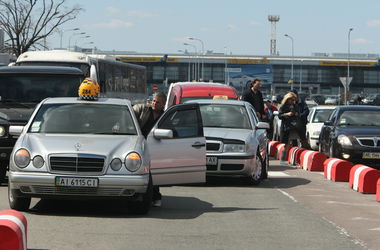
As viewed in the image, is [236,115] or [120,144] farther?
[236,115]

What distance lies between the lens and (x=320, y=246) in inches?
348

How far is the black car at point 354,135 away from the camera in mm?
19000

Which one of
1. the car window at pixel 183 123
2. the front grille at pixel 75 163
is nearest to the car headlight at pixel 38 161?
the front grille at pixel 75 163

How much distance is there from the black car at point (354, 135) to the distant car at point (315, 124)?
18.5ft

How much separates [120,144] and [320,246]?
310 cm

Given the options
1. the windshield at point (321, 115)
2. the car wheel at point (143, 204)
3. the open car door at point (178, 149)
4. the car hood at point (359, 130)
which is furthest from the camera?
the windshield at point (321, 115)

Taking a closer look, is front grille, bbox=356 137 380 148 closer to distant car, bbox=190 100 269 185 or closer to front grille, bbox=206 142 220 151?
distant car, bbox=190 100 269 185

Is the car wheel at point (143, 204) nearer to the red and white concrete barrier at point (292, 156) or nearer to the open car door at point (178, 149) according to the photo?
the open car door at point (178, 149)

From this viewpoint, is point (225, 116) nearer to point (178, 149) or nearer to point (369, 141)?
point (369, 141)

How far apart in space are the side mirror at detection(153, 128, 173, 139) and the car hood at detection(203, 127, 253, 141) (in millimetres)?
3794

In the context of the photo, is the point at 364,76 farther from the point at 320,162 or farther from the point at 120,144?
the point at 120,144

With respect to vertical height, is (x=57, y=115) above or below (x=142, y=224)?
above

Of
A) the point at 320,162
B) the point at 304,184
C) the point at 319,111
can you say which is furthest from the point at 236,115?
the point at 319,111

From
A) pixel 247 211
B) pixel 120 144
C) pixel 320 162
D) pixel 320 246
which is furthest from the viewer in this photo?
pixel 320 162
